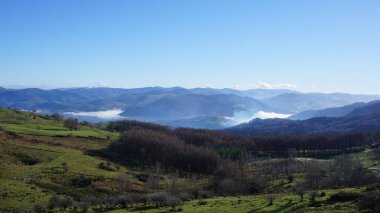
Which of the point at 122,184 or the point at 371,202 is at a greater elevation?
the point at 371,202

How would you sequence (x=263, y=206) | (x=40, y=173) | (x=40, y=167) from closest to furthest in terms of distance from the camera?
1. (x=263, y=206)
2. (x=40, y=173)
3. (x=40, y=167)

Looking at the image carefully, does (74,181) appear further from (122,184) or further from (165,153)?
(165,153)

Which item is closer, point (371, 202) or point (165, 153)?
point (371, 202)

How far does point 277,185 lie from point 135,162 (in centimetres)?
6304

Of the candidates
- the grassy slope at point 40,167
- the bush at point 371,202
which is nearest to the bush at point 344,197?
the bush at point 371,202

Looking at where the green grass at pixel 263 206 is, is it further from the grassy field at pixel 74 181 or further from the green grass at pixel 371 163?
the green grass at pixel 371 163

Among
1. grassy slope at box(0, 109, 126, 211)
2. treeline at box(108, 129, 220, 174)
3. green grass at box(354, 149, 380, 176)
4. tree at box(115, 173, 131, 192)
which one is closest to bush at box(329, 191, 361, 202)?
grassy slope at box(0, 109, 126, 211)

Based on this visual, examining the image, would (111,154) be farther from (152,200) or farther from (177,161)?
(152,200)

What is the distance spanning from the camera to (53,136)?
5940 inches

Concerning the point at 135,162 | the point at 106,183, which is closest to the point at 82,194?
the point at 106,183

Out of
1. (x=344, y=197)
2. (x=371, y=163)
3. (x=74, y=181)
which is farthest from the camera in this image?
(x=371, y=163)

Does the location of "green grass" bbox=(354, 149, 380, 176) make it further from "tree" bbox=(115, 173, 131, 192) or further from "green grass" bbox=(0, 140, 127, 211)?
"green grass" bbox=(0, 140, 127, 211)

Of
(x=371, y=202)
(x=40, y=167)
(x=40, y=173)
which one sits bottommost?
(x=40, y=173)

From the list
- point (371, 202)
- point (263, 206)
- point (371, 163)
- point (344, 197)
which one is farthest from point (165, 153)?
point (371, 202)
